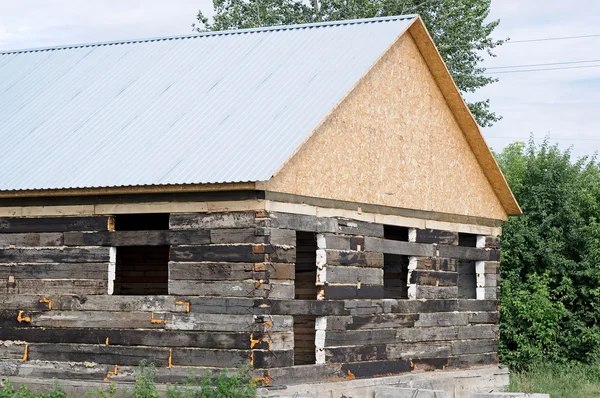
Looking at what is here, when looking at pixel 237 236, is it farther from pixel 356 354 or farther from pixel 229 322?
pixel 356 354

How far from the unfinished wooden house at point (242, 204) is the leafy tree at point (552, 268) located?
5080 mm

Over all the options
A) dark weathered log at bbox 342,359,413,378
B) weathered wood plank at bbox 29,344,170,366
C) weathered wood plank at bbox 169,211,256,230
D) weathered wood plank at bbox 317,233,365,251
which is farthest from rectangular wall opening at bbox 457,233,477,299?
weathered wood plank at bbox 29,344,170,366

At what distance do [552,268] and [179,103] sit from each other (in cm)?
1231

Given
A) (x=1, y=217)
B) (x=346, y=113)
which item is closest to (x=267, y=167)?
(x=346, y=113)

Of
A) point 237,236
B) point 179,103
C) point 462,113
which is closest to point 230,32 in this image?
point 179,103

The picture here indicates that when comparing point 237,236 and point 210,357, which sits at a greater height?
point 237,236

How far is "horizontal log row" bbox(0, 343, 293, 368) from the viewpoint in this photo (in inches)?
653

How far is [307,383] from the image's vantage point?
57.2 feet

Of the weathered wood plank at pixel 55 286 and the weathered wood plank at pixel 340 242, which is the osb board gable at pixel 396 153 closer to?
the weathered wood plank at pixel 340 242

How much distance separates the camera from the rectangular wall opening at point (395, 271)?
22359 millimetres

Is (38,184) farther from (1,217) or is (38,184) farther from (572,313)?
(572,313)

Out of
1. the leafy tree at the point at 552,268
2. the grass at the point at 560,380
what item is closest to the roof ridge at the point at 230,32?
the grass at the point at 560,380

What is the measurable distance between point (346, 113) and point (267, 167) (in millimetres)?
2792

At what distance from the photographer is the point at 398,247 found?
65.5ft
